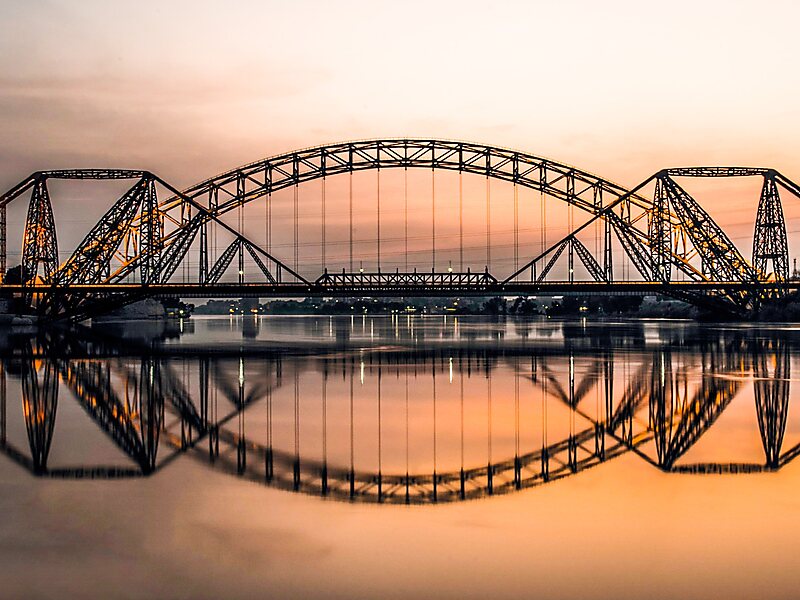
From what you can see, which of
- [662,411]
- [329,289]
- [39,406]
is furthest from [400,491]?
[329,289]

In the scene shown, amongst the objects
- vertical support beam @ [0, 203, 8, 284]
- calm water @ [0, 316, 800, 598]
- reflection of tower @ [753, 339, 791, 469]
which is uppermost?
vertical support beam @ [0, 203, 8, 284]

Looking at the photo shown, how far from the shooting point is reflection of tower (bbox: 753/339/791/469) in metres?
19.2

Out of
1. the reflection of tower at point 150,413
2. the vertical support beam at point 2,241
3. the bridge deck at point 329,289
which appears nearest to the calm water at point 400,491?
the reflection of tower at point 150,413

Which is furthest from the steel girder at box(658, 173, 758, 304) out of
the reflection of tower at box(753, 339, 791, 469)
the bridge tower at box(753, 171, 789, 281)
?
the reflection of tower at box(753, 339, 791, 469)

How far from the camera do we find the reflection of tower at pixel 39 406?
18.7 m

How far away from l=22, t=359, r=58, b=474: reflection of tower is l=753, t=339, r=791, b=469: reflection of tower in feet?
45.1

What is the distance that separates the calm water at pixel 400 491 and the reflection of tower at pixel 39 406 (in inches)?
4.3

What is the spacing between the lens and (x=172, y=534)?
11898 mm

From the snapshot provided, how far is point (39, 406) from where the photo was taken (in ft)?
86.0

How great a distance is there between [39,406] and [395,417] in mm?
10072

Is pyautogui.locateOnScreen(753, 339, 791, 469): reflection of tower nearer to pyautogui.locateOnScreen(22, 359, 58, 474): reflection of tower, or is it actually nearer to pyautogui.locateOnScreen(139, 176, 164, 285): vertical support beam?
pyautogui.locateOnScreen(22, 359, 58, 474): reflection of tower

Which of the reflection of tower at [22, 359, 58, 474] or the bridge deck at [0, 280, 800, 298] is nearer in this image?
the reflection of tower at [22, 359, 58, 474]

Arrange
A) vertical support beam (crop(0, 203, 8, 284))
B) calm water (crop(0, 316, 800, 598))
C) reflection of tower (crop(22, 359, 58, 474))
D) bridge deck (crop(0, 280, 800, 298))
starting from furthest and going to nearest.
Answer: vertical support beam (crop(0, 203, 8, 284)) → bridge deck (crop(0, 280, 800, 298)) → reflection of tower (crop(22, 359, 58, 474)) → calm water (crop(0, 316, 800, 598))

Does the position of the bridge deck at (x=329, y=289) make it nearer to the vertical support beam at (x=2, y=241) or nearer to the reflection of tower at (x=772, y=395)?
the vertical support beam at (x=2, y=241)
